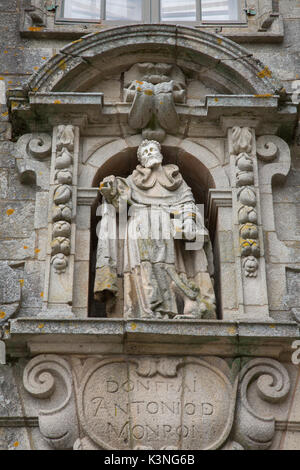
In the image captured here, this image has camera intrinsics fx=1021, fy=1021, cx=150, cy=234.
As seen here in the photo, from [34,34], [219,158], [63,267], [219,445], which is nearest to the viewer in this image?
[219,445]

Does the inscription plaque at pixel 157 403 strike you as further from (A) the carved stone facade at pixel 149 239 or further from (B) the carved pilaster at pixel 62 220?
(B) the carved pilaster at pixel 62 220

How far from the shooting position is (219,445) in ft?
23.8

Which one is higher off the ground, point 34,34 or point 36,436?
point 34,34

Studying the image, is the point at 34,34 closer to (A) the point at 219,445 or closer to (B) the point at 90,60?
(B) the point at 90,60

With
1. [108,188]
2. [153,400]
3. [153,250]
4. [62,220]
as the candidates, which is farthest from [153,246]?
[153,400]

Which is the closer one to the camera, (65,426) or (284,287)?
(65,426)

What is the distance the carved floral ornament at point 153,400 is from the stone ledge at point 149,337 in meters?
0.08

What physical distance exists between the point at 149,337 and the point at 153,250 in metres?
0.84

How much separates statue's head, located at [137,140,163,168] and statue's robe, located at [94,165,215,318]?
2.7 inches

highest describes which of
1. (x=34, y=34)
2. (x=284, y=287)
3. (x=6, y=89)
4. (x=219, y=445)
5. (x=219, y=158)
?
(x=34, y=34)

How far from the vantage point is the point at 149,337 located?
7.43m

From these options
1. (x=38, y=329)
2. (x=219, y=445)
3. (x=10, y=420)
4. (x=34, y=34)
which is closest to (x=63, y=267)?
(x=38, y=329)

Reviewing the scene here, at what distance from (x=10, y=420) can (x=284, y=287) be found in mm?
2339

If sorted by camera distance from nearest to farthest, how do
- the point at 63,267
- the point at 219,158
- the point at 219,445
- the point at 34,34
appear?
1. the point at 219,445
2. the point at 63,267
3. the point at 219,158
4. the point at 34,34
